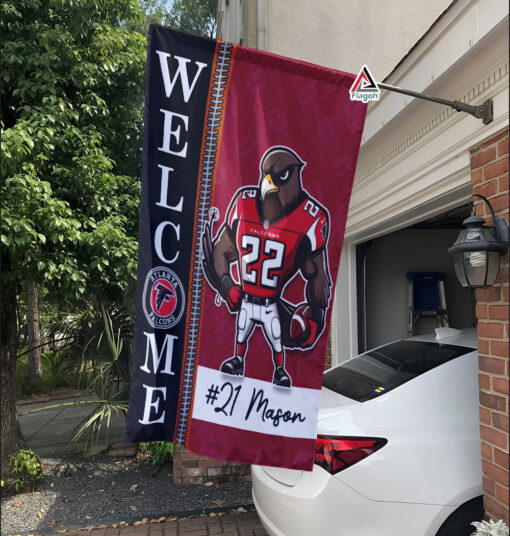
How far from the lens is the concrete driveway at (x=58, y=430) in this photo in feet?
23.2

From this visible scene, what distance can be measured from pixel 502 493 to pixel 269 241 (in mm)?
1748

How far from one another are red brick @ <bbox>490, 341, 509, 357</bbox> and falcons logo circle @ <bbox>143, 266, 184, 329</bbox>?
5.53ft

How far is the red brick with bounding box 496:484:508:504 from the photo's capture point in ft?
8.75

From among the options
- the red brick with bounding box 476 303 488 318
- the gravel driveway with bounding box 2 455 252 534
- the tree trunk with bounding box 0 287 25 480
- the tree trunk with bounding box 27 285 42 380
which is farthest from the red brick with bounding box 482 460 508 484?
the tree trunk with bounding box 27 285 42 380

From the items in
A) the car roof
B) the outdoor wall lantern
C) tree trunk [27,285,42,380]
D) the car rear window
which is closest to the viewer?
the outdoor wall lantern

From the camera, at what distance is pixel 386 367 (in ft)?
12.2

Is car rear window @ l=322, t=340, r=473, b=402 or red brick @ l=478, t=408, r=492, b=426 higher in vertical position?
car rear window @ l=322, t=340, r=473, b=402

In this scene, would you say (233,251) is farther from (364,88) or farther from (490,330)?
(490,330)

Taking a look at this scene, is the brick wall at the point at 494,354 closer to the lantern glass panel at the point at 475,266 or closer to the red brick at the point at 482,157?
the red brick at the point at 482,157

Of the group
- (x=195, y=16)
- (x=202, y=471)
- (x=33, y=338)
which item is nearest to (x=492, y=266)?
(x=202, y=471)

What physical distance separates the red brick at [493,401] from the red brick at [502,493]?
39cm

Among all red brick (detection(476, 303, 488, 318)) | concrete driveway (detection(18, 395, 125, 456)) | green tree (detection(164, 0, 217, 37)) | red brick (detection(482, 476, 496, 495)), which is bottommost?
concrete driveway (detection(18, 395, 125, 456))

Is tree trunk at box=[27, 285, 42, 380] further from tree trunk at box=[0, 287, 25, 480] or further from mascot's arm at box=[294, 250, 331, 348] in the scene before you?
mascot's arm at box=[294, 250, 331, 348]

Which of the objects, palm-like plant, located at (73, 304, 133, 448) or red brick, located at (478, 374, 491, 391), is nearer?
red brick, located at (478, 374, 491, 391)
